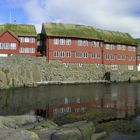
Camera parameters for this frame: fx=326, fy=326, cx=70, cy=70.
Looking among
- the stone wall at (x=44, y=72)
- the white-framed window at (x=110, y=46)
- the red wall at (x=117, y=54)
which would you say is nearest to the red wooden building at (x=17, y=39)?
the stone wall at (x=44, y=72)

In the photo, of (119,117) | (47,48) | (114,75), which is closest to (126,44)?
(114,75)

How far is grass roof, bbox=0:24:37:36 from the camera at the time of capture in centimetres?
8312

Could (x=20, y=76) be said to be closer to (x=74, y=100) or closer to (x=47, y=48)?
(x=47, y=48)

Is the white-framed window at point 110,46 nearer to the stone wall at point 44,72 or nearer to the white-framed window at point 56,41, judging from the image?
the stone wall at point 44,72

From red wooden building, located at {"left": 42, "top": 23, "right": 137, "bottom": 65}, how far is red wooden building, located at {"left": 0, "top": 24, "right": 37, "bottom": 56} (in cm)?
353

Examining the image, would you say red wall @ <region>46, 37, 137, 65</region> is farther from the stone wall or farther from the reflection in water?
the reflection in water

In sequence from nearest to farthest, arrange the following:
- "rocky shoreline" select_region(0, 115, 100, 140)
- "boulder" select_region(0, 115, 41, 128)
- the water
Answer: "rocky shoreline" select_region(0, 115, 100, 140) → "boulder" select_region(0, 115, 41, 128) → the water

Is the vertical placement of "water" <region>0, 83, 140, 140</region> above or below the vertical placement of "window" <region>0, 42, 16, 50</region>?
below

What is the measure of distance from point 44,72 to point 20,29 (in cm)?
1414

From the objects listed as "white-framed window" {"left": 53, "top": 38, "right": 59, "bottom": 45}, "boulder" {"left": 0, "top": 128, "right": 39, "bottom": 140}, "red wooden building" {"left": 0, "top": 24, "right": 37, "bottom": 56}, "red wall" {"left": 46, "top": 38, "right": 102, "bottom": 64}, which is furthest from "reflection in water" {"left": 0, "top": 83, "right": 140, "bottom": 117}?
"white-framed window" {"left": 53, "top": 38, "right": 59, "bottom": 45}

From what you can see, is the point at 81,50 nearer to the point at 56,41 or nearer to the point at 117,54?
the point at 56,41

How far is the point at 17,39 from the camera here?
8044cm

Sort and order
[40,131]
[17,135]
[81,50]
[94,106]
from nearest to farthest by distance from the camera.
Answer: [17,135] → [40,131] → [94,106] → [81,50]

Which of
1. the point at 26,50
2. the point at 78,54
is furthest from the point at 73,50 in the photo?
the point at 26,50
